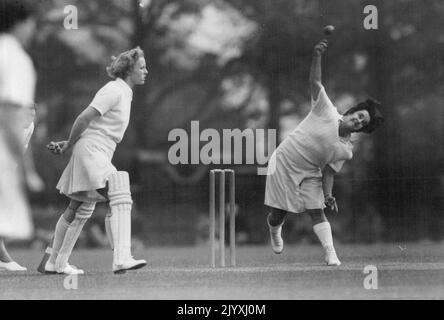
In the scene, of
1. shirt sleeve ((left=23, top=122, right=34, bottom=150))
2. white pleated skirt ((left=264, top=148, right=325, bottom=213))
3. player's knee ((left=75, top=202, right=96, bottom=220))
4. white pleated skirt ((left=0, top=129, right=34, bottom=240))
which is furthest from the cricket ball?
white pleated skirt ((left=0, top=129, right=34, bottom=240))

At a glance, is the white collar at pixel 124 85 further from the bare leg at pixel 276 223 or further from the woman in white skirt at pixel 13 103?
the bare leg at pixel 276 223

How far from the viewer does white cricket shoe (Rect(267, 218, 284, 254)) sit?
27.7 feet

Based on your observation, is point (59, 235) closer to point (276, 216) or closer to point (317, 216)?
point (276, 216)

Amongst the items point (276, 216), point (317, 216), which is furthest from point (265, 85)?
point (317, 216)

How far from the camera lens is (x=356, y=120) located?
27.3ft

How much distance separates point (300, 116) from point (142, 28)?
1.51m

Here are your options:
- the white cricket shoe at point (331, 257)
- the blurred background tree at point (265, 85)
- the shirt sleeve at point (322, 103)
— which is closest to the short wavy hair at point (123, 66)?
the blurred background tree at point (265, 85)

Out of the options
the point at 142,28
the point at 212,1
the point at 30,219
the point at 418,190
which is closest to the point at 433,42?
the point at 418,190

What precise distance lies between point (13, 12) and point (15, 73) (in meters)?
1.32

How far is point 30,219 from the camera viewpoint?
892 centimetres

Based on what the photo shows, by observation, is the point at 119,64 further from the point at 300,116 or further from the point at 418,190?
the point at 418,190

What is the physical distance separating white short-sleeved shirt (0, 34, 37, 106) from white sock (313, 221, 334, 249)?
2379 millimetres

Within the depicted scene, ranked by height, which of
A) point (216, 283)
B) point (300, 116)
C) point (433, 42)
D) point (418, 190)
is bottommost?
point (216, 283)

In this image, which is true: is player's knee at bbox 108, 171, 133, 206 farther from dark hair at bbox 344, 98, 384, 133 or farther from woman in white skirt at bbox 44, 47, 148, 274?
dark hair at bbox 344, 98, 384, 133
